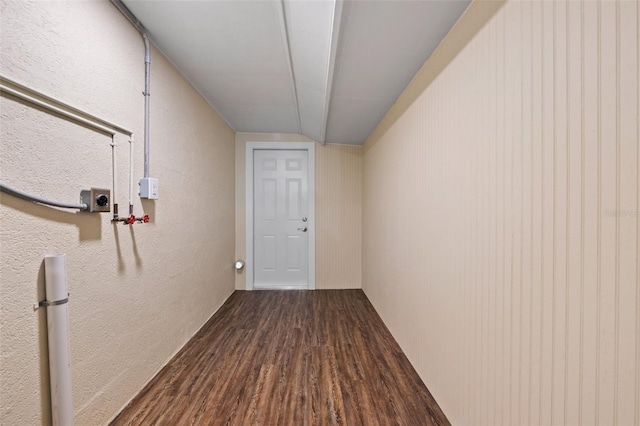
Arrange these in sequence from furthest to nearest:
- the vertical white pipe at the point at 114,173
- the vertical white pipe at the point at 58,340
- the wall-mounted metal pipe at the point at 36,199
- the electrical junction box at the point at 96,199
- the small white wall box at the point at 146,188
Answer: the small white wall box at the point at 146,188 < the vertical white pipe at the point at 114,173 < the electrical junction box at the point at 96,199 < the vertical white pipe at the point at 58,340 < the wall-mounted metal pipe at the point at 36,199

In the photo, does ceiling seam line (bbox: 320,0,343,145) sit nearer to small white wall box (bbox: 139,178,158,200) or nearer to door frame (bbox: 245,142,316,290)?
door frame (bbox: 245,142,316,290)

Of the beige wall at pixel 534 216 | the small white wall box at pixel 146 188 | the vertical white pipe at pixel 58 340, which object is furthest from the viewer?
the small white wall box at pixel 146 188

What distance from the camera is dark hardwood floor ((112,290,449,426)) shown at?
1.36m

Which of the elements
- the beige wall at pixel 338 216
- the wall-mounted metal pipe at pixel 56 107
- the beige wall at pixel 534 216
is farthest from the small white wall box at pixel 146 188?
the beige wall at pixel 338 216

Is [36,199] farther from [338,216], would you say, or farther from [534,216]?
[338,216]

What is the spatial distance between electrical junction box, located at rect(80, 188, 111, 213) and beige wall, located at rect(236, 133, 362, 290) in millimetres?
2557

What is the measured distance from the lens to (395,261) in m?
2.20

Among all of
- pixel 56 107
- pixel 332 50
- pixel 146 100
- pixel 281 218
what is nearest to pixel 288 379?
pixel 56 107

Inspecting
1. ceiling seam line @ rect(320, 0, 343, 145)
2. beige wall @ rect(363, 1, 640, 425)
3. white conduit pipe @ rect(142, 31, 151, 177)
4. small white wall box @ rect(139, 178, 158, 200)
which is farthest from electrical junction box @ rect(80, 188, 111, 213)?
beige wall @ rect(363, 1, 640, 425)

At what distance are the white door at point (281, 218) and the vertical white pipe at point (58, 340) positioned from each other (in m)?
2.56

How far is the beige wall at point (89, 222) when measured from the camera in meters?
0.88

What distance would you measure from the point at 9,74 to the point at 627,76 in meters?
1.85

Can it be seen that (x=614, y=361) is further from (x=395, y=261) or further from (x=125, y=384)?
(x=125, y=384)

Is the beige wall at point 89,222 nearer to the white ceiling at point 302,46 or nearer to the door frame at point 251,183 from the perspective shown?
the white ceiling at point 302,46
